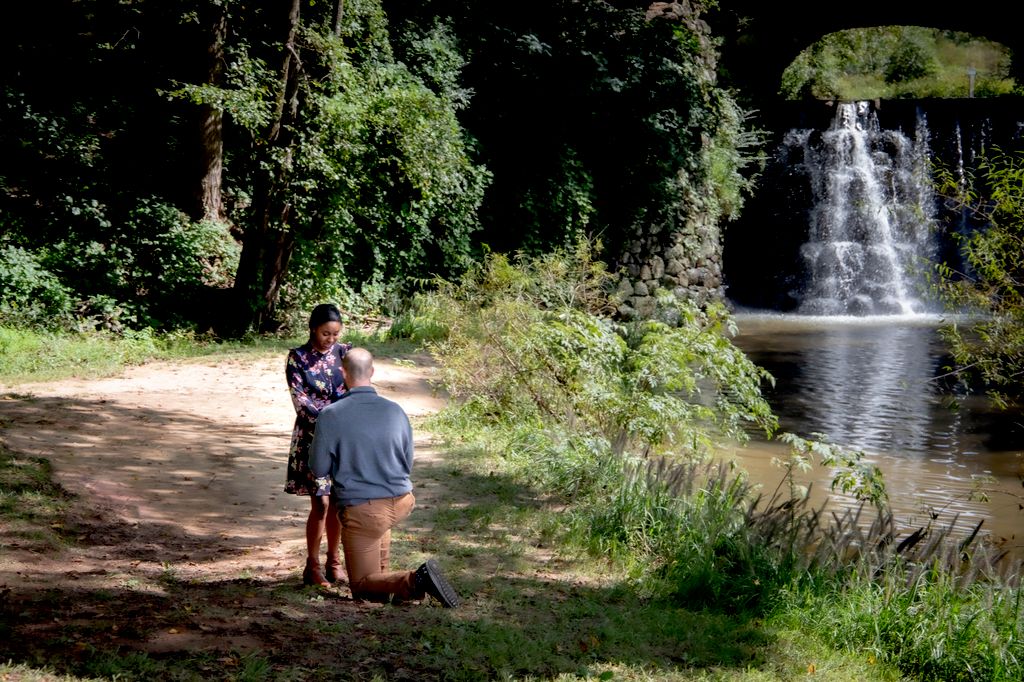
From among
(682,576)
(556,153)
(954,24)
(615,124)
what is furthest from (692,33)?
(682,576)

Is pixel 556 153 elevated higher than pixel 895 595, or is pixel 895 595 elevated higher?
pixel 556 153

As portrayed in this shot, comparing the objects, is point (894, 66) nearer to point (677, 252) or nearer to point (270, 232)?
point (677, 252)

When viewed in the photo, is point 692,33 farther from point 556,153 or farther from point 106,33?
point 106,33

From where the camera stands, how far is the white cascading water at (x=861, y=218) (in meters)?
26.0

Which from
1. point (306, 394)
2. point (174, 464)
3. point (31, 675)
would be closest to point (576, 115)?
point (174, 464)

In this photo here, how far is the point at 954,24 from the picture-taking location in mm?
29266

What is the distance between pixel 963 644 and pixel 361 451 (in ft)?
11.4

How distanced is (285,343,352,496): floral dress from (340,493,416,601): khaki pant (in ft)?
1.40

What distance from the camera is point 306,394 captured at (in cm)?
545

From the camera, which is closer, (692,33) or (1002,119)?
(692,33)

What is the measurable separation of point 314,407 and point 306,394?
0.35 feet

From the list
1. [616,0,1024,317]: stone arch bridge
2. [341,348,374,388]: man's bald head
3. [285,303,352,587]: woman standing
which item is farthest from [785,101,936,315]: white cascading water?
[341,348,374,388]: man's bald head

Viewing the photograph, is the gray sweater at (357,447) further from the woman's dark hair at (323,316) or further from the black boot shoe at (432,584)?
the woman's dark hair at (323,316)

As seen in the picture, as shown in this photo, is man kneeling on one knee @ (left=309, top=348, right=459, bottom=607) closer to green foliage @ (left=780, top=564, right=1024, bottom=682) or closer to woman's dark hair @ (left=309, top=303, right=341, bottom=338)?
woman's dark hair @ (left=309, top=303, right=341, bottom=338)
